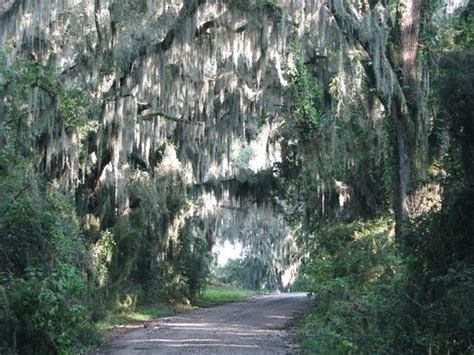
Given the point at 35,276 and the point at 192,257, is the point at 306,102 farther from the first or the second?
the point at 192,257

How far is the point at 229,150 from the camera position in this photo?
22.2 meters

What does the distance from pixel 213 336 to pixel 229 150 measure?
9.06m

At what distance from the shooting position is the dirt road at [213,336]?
474 inches

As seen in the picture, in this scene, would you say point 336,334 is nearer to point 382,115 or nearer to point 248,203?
point 382,115

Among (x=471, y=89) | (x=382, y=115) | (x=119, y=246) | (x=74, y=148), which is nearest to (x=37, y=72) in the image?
(x=74, y=148)

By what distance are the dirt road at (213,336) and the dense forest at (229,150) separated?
810 mm

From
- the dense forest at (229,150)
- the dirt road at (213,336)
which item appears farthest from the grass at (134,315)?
the dirt road at (213,336)

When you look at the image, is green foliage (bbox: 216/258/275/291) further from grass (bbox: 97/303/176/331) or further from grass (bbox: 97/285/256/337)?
grass (bbox: 97/303/176/331)

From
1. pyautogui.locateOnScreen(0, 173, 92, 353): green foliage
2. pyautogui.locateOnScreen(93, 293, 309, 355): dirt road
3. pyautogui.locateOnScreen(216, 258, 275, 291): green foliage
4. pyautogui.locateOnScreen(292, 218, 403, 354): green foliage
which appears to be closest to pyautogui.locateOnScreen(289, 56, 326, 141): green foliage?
pyautogui.locateOnScreen(292, 218, 403, 354): green foliage

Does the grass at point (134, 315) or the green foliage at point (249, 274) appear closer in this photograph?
the grass at point (134, 315)

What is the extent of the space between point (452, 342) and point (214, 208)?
19.2 metres

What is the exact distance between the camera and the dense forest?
8773 mm

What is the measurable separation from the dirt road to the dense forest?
0.81m

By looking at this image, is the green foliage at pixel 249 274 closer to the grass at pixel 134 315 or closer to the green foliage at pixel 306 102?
the grass at pixel 134 315
